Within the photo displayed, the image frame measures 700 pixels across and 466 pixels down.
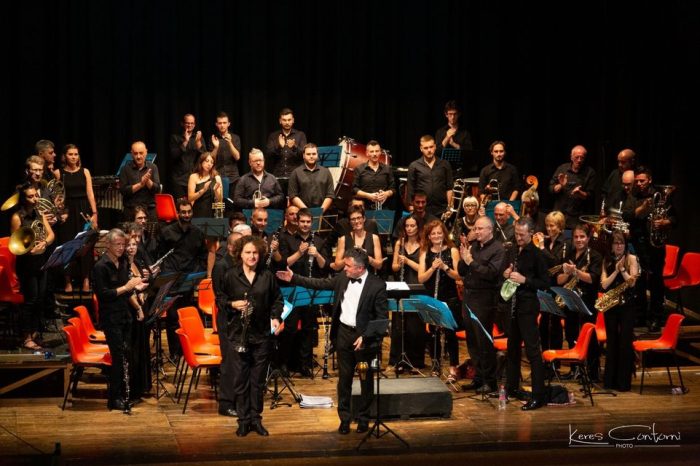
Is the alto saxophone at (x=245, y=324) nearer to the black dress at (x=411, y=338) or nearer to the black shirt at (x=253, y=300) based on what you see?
the black shirt at (x=253, y=300)

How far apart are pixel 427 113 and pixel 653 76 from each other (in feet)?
11.1

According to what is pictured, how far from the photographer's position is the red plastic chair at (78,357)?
9773 millimetres

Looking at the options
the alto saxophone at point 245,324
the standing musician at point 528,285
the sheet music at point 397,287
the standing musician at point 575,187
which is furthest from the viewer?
the standing musician at point 575,187

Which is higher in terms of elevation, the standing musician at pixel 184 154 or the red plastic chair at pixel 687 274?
the standing musician at pixel 184 154

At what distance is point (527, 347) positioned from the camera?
9961 mm

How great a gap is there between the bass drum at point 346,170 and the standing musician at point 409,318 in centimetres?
214

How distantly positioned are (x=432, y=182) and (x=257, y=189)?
2180mm

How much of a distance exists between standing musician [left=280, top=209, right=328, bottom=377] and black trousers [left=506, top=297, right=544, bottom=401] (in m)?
2.20

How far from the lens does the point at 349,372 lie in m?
9.23

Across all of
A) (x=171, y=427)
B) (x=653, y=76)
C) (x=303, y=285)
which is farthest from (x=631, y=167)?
(x=171, y=427)

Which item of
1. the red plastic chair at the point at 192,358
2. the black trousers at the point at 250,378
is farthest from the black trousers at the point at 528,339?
the red plastic chair at the point at 192,358

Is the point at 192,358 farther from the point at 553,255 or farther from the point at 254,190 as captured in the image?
the point at 553,255

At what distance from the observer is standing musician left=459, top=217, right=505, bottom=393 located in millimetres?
10273

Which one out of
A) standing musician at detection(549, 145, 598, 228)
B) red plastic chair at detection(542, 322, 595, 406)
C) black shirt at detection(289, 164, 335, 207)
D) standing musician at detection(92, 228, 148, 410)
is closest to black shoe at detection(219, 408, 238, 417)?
standing musician at detection(92, 228, 148, 410)
